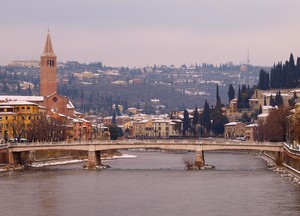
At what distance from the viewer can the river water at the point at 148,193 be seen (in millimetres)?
58969

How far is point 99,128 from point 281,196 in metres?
112

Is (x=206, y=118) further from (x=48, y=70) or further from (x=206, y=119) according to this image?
(x=48, y=70)

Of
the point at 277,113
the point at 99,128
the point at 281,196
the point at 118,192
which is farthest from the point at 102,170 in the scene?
the point at 99,128

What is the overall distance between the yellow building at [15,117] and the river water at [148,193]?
98.7ft

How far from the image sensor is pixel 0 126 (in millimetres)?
122438

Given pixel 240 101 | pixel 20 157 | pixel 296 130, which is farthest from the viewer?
pixel 240 101

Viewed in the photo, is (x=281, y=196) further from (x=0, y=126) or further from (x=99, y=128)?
(x=99, y=128)

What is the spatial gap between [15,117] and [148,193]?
57645 mm

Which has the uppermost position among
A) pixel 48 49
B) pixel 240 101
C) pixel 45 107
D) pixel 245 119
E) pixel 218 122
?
pixel 48 49

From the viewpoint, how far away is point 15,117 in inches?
4877

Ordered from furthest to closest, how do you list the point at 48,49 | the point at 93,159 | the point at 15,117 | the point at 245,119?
1. the point at 245,119
2. the point at 48,49
3. the point at 15,117
4. the point at 93,159

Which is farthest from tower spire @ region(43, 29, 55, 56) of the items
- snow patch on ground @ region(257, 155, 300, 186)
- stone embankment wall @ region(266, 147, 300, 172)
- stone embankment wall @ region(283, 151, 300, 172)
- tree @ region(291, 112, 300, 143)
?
stone embankment wall @ region(283, 151, 300, 172)

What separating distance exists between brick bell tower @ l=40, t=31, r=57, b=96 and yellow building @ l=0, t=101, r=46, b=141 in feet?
113

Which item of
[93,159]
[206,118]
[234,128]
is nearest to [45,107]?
[206,118]
